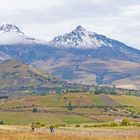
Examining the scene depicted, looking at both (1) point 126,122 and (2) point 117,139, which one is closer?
(2) point 117,139

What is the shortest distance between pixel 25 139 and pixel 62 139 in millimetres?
4126

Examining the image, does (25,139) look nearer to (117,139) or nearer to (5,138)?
(5,138)

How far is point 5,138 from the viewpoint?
4834cm

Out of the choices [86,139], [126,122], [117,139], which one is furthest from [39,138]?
[126,122]

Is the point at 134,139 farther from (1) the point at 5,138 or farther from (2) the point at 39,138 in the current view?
(1) the point at 5,138

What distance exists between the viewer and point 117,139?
5153 centimetres

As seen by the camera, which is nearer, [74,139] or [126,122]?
[74,139]

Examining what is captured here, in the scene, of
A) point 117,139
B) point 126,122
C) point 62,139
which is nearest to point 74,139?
point 62,139

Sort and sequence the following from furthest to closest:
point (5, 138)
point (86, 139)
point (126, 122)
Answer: point (126, 122) < point (86, 139) < point (5, 138)

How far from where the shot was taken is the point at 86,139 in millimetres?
51438

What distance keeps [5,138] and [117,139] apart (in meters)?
12.3

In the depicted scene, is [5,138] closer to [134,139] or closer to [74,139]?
[74,139]

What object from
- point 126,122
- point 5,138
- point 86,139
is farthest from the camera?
point 126,122

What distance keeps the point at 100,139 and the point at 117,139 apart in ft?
6.82
